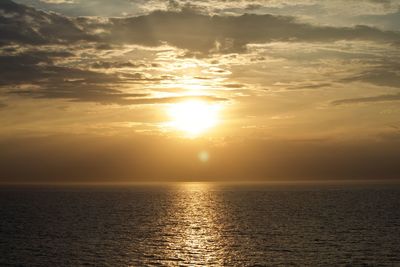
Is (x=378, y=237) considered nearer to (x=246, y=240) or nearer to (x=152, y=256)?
Answer: (x=246, y=240)

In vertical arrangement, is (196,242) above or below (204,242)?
above

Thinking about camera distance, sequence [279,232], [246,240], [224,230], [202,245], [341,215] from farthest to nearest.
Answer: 1. [341,215]
2. [224,230]
3. [279,232]
4. [246,240]
5. [202,245]

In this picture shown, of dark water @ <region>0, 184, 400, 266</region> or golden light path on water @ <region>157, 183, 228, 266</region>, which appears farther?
golden light path on water @ <region>157, 183, 228, 266</region>

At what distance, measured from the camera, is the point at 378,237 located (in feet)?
305

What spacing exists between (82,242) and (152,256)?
69.3 feet

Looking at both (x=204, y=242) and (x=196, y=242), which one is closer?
(x=204, y=242)

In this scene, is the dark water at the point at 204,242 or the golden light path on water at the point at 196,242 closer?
the dark water at the point at 204,242

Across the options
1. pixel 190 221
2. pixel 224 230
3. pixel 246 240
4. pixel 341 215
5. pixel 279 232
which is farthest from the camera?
pixel 341 215

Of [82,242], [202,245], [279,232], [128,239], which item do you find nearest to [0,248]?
[82,242]

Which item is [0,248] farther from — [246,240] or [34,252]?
[246,240]

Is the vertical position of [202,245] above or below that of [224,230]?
below

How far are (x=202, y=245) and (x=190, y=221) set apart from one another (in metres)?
47.1

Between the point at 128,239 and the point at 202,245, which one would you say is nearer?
the point at 202,245

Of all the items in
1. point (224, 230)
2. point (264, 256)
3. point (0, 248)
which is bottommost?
point (264, 256)
